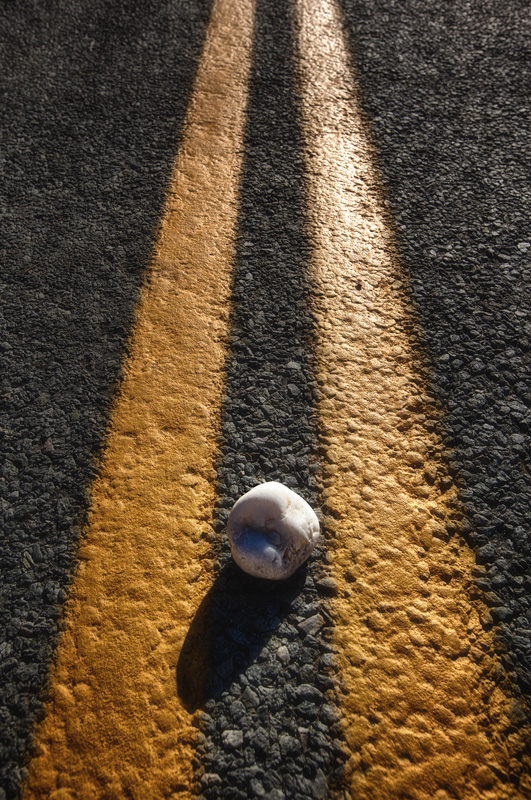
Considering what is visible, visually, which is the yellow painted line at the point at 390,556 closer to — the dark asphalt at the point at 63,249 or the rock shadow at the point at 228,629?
the rock shadow at the point at 228,629

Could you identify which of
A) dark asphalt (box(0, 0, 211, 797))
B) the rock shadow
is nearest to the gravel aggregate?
the rock shadow

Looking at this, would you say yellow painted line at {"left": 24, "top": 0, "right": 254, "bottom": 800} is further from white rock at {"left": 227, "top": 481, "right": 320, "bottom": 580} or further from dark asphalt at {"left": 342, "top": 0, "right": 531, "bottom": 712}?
dark asphalt at {"left": 342, "top": 0, "right": 531, "bottom": 712}

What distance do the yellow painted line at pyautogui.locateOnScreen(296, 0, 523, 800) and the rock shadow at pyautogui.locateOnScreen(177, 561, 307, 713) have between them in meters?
0.18

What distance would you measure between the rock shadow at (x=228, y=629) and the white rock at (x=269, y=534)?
0.07 meters

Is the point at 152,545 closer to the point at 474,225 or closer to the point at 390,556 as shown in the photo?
the point at 390,556

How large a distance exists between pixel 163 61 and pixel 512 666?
3.82 meters

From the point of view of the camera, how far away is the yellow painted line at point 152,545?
4.55 feet

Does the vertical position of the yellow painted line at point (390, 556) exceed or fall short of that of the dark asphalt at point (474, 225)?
it falls short

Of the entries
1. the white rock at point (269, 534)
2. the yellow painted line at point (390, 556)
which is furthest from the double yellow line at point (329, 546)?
the white rock at point (269, 534)

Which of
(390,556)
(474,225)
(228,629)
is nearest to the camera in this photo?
(228,629)

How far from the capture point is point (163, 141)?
313cm

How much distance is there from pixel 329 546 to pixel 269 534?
0.77 ft

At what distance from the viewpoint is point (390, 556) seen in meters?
1.70

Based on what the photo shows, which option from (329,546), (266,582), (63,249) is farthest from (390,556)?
(63,249)
